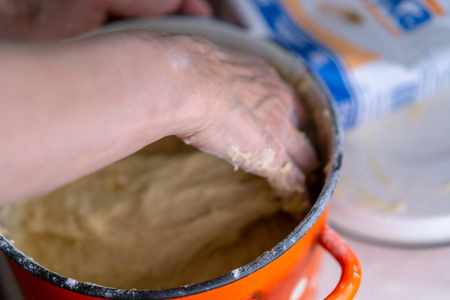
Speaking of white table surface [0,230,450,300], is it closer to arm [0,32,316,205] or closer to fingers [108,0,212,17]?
arm [0,32,316,205]

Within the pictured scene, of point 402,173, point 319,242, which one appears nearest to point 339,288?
point 319,242

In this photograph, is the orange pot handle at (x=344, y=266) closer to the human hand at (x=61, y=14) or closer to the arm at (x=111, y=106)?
the arm at (x=111, y=106)

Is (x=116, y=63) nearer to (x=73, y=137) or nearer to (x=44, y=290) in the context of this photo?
(x=73, y=137)

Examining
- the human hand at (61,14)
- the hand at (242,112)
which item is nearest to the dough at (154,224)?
the hand at (242,112)

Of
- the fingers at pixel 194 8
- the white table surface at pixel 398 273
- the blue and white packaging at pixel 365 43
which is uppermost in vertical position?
the fingers at pixel 194 8

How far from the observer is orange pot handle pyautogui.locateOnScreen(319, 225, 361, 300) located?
0.38 metres

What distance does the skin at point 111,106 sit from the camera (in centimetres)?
28

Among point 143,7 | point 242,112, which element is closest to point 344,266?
point 242,112

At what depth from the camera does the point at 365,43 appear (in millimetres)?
698

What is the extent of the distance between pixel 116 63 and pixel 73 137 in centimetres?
6

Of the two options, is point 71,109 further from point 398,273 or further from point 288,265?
point 398,273

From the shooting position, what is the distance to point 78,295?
1.14ft

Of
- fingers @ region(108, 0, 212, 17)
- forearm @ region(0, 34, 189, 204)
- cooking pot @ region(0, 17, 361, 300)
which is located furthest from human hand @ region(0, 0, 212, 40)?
forearm @ region(0, 34, 189, 204)

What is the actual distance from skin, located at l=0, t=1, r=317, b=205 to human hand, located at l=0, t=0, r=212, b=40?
0.68ft
